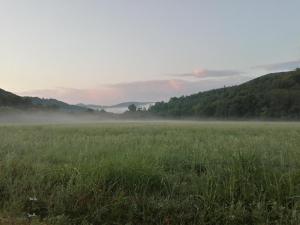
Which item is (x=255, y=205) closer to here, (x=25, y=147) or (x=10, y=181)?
(x=10, y=181)

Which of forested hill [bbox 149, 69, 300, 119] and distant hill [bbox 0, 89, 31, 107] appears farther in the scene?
distant hill [bbox 0, 89, 31, 107]

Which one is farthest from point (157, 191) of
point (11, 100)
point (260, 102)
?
point (11, 100)

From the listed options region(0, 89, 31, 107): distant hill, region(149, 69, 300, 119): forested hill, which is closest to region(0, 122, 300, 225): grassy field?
region(149, 69, 300, 119): forested hill

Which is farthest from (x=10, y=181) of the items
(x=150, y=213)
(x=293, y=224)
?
(x=293, y=224)

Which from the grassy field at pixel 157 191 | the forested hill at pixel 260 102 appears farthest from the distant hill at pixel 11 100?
the grassy field at pixel 157 191

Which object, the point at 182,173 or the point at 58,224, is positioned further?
the point at 182,173

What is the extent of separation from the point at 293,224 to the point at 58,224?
3.20 m

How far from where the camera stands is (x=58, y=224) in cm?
668

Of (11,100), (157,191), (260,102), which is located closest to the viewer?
(157,191)

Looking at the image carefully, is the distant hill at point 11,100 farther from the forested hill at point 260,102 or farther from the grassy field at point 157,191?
the grassy field at point 157,191

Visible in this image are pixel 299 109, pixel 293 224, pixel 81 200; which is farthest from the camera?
pixel 299 109

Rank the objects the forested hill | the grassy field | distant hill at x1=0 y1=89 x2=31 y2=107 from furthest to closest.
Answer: distant hill at x1=0 y1=89 x2=31 y2=107 → the forested hill → the grassy field

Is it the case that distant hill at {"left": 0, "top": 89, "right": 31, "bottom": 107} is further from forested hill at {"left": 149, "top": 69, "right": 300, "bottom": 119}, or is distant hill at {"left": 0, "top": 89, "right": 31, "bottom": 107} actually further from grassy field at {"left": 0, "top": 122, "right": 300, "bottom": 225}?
grassy field at {"left": 0, "top": 122, "right": 300, "bottom": 225}

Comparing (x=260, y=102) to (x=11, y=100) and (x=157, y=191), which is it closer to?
(x=11, y=100)
